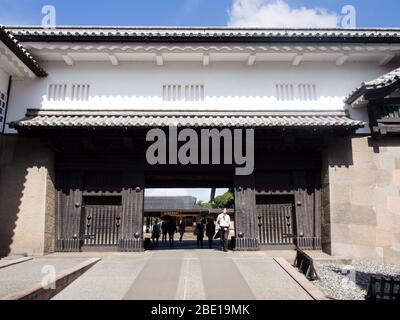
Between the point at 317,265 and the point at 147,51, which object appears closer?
the point at 317,265

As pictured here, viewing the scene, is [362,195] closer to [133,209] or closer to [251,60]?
[251,60]

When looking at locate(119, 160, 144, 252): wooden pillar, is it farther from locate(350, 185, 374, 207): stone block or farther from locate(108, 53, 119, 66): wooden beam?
locate(350, 185, 374, 207): stone block

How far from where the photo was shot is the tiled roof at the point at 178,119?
10219mm

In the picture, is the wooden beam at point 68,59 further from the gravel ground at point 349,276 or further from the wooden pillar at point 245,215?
the gravel ground at point 349,276

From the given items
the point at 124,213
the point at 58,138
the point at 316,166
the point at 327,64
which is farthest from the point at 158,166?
the point at 327,64

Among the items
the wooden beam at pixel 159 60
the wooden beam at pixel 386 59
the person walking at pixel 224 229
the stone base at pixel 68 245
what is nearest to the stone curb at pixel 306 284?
the person walking at pixel 224 229

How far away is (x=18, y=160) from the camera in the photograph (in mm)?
11102

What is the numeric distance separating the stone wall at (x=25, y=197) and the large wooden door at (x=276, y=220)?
7.17m

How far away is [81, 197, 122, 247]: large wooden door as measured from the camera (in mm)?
11480

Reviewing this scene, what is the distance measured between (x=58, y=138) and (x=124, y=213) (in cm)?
333

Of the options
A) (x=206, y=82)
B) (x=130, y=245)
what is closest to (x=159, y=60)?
(x=206, y=82)

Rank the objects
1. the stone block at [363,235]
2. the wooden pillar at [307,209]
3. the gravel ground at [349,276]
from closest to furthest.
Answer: the gravel ground at [349,276] → the stone block at [363,235] → the wooden pillar at [307,209]
